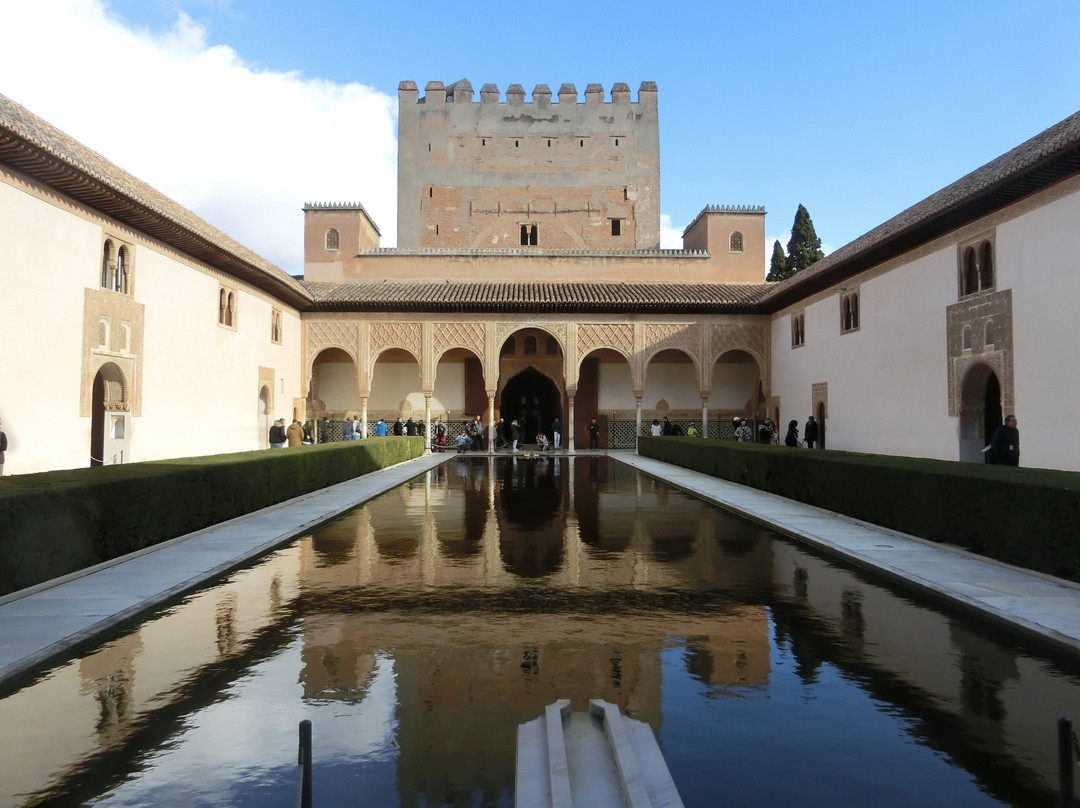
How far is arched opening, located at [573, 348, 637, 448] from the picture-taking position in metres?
27.1

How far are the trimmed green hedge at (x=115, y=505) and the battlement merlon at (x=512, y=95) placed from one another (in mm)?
28250

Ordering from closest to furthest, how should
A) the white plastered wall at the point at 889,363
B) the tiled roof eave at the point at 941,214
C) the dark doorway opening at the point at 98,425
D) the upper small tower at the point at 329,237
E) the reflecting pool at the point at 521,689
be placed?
the reflecting pool at the point at 521,689, the tiled roof eave at the point at 941,214, the dark doorway opening at the point at 98,425, the white plastered wall at the point at 889,363, the upper small tower at the point at 329,237

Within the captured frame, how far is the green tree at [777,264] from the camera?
37625mm

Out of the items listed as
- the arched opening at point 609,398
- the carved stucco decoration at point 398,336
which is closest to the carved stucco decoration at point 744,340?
the arched opening at point 609,398

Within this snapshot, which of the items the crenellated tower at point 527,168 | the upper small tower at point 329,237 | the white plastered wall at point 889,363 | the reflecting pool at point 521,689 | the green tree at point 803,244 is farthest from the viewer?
the green tree at point 803,244

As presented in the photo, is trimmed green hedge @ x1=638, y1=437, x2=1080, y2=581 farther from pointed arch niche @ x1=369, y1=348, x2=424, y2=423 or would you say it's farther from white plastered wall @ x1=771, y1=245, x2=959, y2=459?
pointed arch niche @ x1=369, y1=348, x2=424, y2=423

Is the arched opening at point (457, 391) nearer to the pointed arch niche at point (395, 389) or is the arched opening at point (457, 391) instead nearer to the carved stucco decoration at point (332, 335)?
the pointed arch niche at point (395, 389)

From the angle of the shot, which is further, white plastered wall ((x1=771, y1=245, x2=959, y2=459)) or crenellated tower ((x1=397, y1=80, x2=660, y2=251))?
crenellated tower ((x1=397, y1=80, x2=660, y2=251))

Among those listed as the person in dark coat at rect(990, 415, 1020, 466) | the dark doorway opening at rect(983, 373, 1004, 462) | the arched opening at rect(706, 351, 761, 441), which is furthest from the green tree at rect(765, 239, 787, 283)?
the person in dark coat at rect(990, 415, 1020, 466)

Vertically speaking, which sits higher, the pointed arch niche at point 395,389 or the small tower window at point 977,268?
the small tower window at point 977,268

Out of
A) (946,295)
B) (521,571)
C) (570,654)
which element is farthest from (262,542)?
(946,295)

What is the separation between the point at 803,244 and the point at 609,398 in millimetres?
15276

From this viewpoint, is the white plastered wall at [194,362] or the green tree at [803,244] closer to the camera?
the white plastered wall at [194,362]

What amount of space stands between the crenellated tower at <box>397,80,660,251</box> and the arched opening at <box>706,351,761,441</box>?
900 cm
